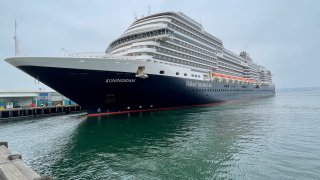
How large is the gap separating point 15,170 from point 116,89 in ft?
67.1

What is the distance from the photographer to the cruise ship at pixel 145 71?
24.9 metres

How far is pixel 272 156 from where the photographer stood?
1173 cm

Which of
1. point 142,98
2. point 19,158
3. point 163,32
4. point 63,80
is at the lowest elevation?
point 19,158

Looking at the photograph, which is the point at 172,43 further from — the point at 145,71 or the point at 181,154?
the point at 181,154

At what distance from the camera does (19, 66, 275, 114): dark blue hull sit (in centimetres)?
2500

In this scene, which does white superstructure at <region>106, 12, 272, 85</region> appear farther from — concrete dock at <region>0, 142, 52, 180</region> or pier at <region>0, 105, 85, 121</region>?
concrete dock at <region>0, 142, 52, 180</region>

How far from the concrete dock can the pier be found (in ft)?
126

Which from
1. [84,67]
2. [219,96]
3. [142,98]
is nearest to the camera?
[84,67]

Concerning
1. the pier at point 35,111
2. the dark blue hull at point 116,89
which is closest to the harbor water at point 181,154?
the dark blue hull at point 116,89

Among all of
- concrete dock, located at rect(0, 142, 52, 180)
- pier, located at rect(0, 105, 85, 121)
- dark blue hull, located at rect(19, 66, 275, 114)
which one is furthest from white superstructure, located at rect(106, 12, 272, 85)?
concrete dock, located at rect(0, 142, 52, 180)

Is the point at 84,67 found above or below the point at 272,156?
above

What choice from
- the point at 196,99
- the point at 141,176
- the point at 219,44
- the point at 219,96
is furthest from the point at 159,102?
the point at 219,44

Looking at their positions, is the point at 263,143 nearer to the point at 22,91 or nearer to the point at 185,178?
the point at 185,178

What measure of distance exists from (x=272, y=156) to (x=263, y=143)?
2827mm
